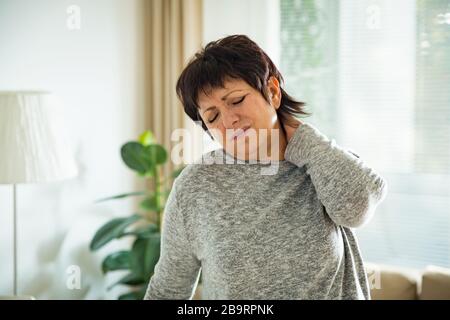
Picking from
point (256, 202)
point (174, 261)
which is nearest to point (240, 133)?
point (256, 202)

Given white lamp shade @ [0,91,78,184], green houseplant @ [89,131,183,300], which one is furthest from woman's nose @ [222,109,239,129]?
green houseplant @ [89,131,183,300]

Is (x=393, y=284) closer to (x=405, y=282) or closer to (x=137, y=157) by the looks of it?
(x=405, y=282)

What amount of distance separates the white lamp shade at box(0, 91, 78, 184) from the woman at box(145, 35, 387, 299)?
2.21 ft

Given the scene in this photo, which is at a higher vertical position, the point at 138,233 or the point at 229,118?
the point at 229,118

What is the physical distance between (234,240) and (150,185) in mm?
1753

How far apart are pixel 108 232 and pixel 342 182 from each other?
1368 mm

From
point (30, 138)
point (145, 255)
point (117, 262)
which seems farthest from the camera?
point (117, 262)

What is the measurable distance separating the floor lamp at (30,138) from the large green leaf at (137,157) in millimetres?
542

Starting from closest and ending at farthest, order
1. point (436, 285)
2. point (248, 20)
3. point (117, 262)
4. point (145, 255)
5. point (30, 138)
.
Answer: point (30, 138) < point (436, 285) < point (145, 255) < point (117, 262) < point (248, 20)

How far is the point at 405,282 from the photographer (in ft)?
6.46

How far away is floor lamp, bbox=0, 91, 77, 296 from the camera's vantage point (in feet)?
4.85

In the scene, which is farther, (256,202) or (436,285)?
(436,285)
